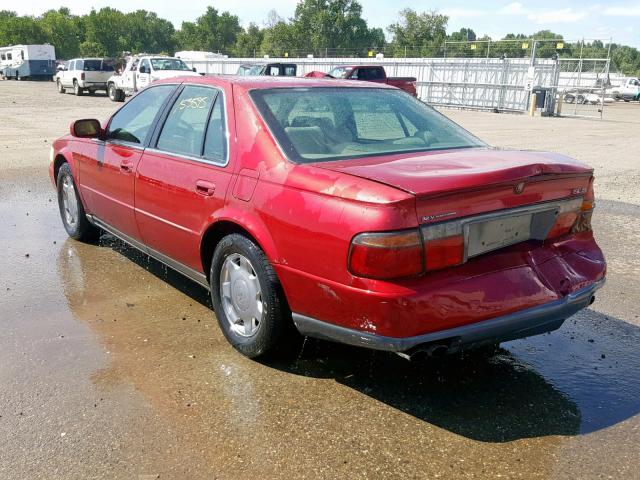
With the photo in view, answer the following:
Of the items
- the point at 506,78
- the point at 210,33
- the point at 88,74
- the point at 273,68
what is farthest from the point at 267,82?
the point at 210,33

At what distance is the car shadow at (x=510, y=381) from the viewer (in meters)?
3.08

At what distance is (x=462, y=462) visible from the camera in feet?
9.02

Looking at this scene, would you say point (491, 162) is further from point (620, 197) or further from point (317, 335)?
point (620, 197)

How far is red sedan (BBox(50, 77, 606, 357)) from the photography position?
2830 millimetres

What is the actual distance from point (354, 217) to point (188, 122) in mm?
1857

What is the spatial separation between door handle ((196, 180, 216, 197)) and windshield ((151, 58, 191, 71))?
906 inches

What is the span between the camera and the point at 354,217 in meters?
2.85

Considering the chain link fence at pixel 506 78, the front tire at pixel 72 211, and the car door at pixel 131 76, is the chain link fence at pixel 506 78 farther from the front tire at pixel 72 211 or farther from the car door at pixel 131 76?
the front tire at pixel 72 211

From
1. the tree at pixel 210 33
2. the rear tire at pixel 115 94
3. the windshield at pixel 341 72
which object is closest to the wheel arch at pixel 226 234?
the windshield at pixel 341 72

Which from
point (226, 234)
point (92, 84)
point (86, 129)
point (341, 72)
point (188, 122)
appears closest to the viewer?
point (226, 234)

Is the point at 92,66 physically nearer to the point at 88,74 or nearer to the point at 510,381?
the point at 88,74

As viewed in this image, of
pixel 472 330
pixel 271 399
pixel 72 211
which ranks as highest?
pixel 472 330

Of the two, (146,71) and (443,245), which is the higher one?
(146,71)

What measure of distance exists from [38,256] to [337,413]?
12.1ft
